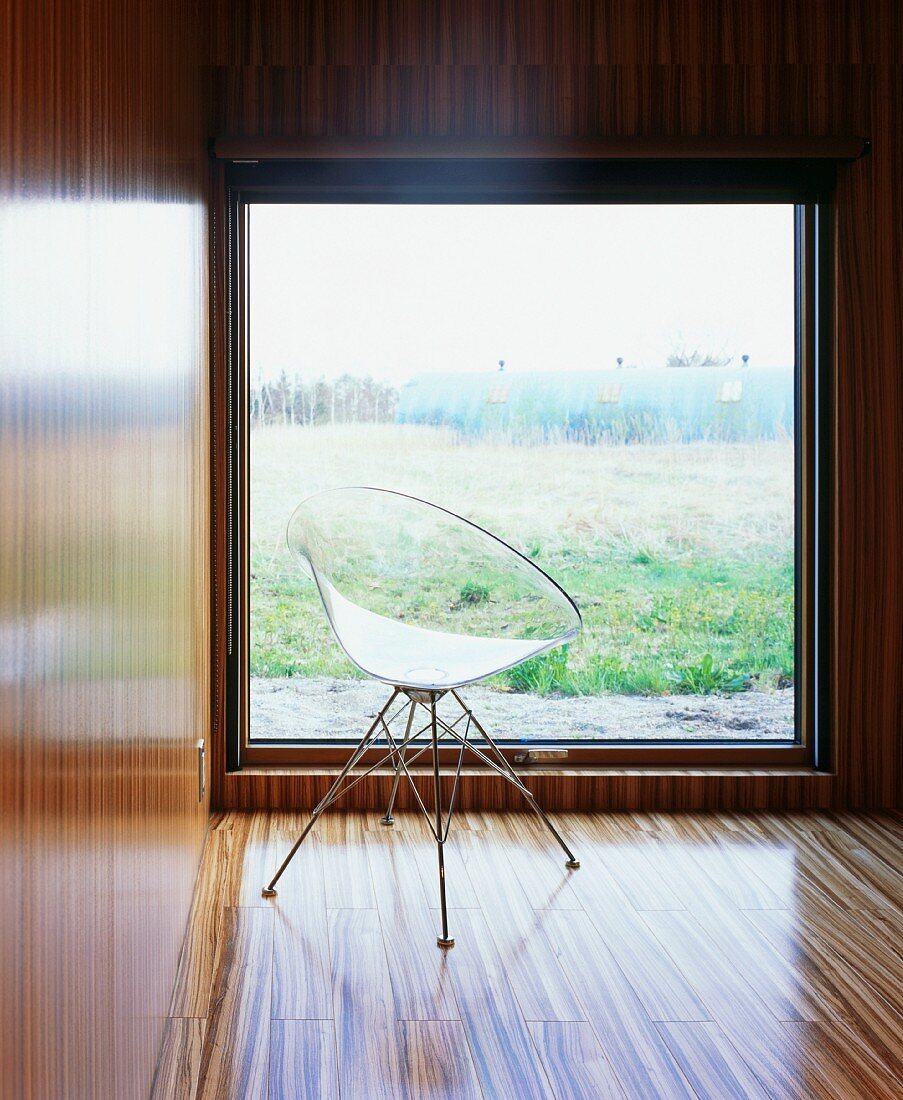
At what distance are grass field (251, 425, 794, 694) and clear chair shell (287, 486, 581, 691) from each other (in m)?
0.38

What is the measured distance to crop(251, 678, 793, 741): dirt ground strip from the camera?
10.2ft

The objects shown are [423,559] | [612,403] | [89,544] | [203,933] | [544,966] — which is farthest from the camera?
[612,403]

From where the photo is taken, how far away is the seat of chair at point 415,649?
2432mm

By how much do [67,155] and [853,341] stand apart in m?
2.59

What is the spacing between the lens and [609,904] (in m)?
2.34

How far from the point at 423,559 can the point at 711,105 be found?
1669mm

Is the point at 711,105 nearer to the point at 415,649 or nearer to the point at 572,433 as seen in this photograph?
the point at 572,433

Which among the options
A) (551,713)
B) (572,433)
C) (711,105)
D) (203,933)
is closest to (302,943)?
(203,933)

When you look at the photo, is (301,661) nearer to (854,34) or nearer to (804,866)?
(804,866)

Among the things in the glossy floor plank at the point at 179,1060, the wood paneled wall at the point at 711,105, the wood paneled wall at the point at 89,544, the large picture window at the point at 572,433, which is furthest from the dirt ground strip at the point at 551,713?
the glossy floor plank at the point at 179,1060

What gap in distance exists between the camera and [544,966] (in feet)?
6.69

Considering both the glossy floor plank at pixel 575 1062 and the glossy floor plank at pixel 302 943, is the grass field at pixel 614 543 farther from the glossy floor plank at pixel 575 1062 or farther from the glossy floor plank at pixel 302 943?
the glossy floor plank at pixel 575 1062

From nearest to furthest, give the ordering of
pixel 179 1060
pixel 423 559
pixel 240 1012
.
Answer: pixel 179 1060
pixel 240 1012
pixel 423 559

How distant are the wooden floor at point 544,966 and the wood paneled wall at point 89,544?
0.22 metres
